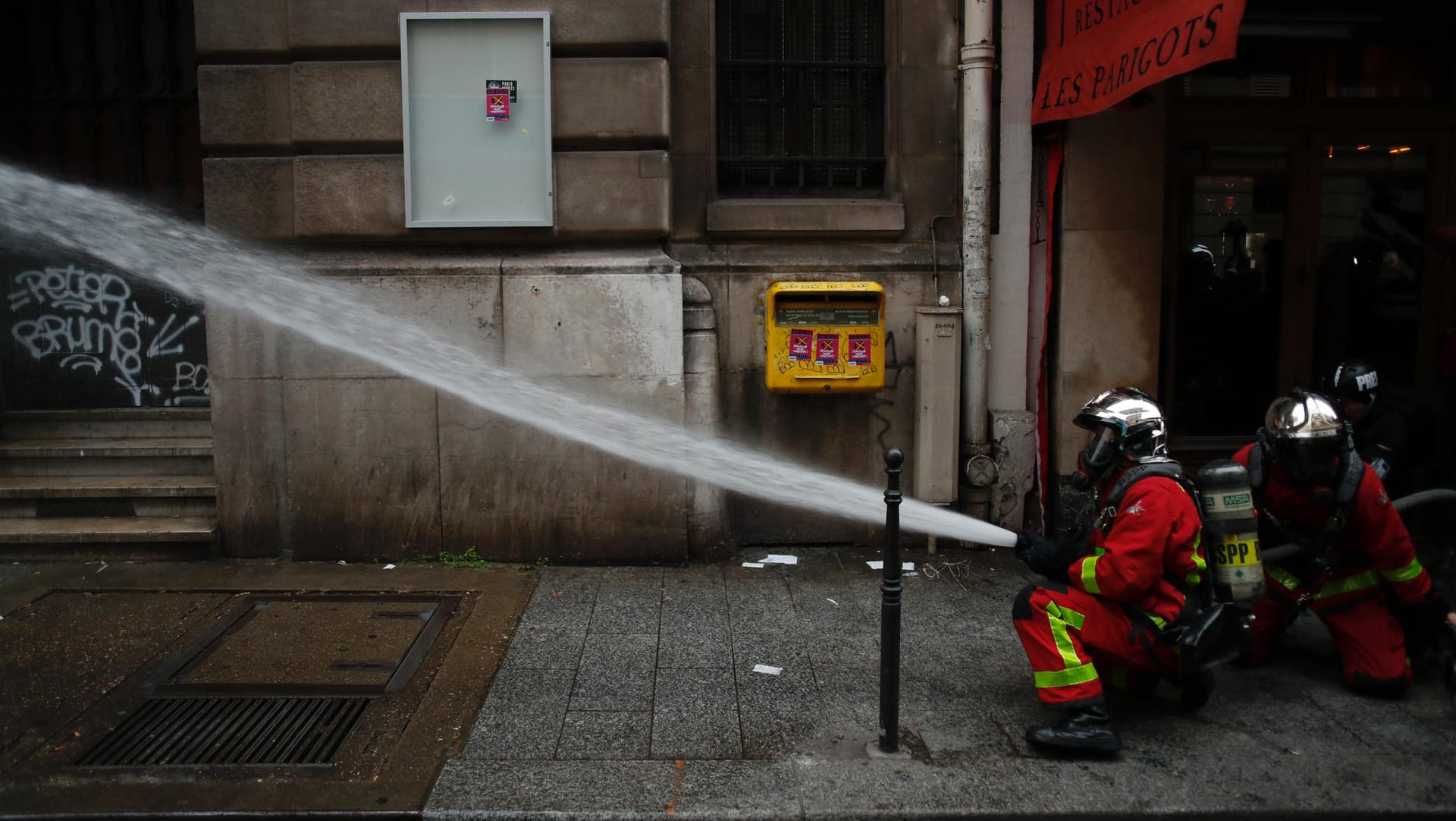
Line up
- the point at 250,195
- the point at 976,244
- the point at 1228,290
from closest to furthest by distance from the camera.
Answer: the point at 250,195 < the point at 976,244 < the point at 1228,290

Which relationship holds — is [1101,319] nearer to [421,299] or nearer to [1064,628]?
[1064,628]

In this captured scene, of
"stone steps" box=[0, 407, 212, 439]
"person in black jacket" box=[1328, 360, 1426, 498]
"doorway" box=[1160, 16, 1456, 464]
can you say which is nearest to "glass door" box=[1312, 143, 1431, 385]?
"doorway" box=[1160, 16, 1456, 464]

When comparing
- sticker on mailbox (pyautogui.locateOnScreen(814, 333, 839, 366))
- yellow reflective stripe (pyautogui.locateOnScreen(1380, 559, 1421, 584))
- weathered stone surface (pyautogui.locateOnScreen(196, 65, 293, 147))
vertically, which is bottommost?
yellow reflective stripe (pyautogui.locateOnScreen(1380, 559, 1421, 584))

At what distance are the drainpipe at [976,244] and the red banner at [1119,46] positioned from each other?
16.9 inches

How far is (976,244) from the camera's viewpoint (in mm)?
7145

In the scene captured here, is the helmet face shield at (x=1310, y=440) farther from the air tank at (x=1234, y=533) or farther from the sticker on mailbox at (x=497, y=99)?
the sticker on mailbox at (x=497, y=99)

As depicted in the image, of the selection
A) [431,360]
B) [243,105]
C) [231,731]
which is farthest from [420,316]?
[231,731]

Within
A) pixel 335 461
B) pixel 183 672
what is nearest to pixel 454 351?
pixel 335 461

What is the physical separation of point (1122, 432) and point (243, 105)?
585cm

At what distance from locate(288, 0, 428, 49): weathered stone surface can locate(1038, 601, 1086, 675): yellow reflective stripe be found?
5.39 meters

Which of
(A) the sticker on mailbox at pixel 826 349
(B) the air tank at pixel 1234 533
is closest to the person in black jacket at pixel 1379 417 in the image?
(B) the air tank at pixel 1234 533

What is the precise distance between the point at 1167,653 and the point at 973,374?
300 cm

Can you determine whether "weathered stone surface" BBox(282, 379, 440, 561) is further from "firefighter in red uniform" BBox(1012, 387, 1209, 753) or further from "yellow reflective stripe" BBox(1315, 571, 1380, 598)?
"yellow reflective stripe" BBox(1315, 571, 1380, 598)

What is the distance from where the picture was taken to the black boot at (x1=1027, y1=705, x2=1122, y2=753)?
4.36 meters
